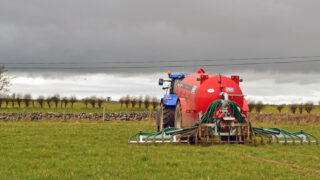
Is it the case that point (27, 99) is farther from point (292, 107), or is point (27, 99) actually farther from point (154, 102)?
point (292, 107)

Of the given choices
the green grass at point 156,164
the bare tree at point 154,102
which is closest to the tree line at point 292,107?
the bare tree at point 154,102

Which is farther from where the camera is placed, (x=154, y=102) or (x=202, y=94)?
(x=154, y=102)

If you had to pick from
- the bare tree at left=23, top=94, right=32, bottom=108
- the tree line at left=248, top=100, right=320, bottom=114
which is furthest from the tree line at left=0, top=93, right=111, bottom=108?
the tree line at left=248, top=100, right=320, bottom=114

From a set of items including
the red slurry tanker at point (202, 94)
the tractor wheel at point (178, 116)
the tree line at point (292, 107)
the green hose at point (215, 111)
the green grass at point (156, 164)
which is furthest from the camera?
the tree line at point (292, 107)

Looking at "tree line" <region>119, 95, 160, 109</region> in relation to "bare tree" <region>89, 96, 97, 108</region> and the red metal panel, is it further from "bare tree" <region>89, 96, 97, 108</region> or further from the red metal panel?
the red metal panel

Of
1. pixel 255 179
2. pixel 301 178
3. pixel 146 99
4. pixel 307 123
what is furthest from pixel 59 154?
pixel 146 99

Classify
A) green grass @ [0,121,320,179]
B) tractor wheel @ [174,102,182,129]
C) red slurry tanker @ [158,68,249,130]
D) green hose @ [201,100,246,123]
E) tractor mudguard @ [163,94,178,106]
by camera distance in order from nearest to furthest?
green grass @ [0,121,320,179], green hose @ [201,100,246,123], red slurry tanker @ [158,68,249,130], tractor wheel @ [174,102,182,129], tractor mudguard @ [163,94,178,106]

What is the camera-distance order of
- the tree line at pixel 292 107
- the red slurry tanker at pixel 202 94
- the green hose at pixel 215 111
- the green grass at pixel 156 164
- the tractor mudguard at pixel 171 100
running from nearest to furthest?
the green grass at pixel 156 164 → the green hose at pixel 215 111 → the red slurry tanker at pixel 202 94 → the tractor mudguard at pixel 171 100 → the tree line at pixel 292 107

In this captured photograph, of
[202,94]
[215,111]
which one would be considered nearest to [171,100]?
[202,94]

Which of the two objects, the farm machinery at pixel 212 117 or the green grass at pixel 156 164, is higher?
the farm machinery at pixel 212 117

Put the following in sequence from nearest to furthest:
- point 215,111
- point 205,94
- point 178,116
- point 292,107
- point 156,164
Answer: point 156,164
point 215,111
point 205,94
point 178,116
point 292,107

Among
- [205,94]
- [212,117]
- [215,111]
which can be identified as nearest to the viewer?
[215,111]

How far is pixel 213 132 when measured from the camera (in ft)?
46.9

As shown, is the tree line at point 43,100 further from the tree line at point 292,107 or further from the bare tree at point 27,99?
the tree line at point 292,107
